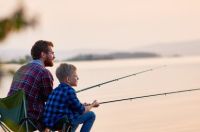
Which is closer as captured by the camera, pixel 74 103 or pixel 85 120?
pixel 74 103

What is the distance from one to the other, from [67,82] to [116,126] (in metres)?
4.35

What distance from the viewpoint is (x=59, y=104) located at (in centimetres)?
431

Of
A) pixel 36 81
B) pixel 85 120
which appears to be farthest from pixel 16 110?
pixel 85 120

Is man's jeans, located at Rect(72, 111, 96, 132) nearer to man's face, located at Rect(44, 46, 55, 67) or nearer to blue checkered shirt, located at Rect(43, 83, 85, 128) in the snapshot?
blue checkered shirt, located at Rect(43, 83, 85, 128)

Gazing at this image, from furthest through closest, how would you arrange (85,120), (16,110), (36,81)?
(85,120), (36,81), (16,110)

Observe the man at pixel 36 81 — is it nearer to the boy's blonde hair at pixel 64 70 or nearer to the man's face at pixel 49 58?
the man's face at pixel 49 58

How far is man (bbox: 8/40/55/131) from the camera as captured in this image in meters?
4.34

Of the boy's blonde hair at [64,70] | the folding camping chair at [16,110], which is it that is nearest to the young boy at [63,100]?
the boy's blonde hair at [64,70]

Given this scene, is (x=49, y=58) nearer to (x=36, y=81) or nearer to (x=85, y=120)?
(x=36, y=81)

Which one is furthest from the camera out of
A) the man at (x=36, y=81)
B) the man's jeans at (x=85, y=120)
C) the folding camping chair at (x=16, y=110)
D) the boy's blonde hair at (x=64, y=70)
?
the man's jeans at (x=85, y=120)

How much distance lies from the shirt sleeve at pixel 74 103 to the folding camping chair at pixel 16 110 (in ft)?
1.08

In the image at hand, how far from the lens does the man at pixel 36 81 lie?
171 inches

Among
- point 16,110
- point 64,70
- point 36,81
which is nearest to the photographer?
point 16,110

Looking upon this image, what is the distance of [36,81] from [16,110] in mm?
319
